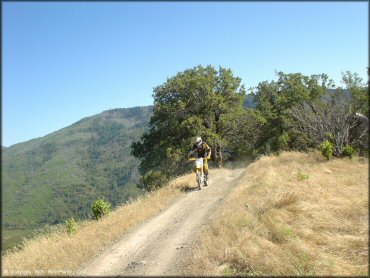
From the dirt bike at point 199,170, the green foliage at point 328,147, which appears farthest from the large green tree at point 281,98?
the green foliage at point 328,147

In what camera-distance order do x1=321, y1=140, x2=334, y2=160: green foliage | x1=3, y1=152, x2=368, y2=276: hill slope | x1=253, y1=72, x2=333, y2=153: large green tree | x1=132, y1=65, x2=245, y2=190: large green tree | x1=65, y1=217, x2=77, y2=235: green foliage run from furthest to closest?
x1=253, y1=72, x2=333, y2=153: large green tree → x1=132, y1=65, x2=245, y2=190: large green tree → x1=65, y1=217, x2=77, y2=235: green foliage → x1=321, y1=140, x2=334, y2=160: green foliage → x1=3, y1=152, x2=368, y2=276: hill slope

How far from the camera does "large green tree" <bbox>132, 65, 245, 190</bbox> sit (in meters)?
37.6

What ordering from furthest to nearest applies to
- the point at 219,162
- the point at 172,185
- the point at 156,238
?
the point at 219,162
the point at 172,185
the point at 156,238

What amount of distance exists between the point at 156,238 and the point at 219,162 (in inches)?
1016

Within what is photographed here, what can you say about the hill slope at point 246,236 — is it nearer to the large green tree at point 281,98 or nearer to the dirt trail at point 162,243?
the dirt trail at point 162,243

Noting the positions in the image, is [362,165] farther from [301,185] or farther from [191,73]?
[191,73]

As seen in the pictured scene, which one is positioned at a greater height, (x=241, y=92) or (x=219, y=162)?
(x=241, y=92)

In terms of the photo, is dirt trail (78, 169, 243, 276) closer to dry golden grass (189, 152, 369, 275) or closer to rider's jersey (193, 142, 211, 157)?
dry golden grass (189, 152, 369, 275)

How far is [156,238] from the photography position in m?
13.5

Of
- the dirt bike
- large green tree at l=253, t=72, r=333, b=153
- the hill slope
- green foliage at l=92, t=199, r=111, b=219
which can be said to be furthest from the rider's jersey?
large green tree at l=253, t=72, r=333, b=153

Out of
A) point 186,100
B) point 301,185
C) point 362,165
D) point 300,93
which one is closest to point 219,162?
point 186,100

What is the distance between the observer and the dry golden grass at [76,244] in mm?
11289

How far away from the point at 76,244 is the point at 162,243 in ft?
11.7

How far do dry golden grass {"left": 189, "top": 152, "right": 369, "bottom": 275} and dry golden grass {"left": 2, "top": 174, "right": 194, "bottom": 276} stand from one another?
415 centimetres
